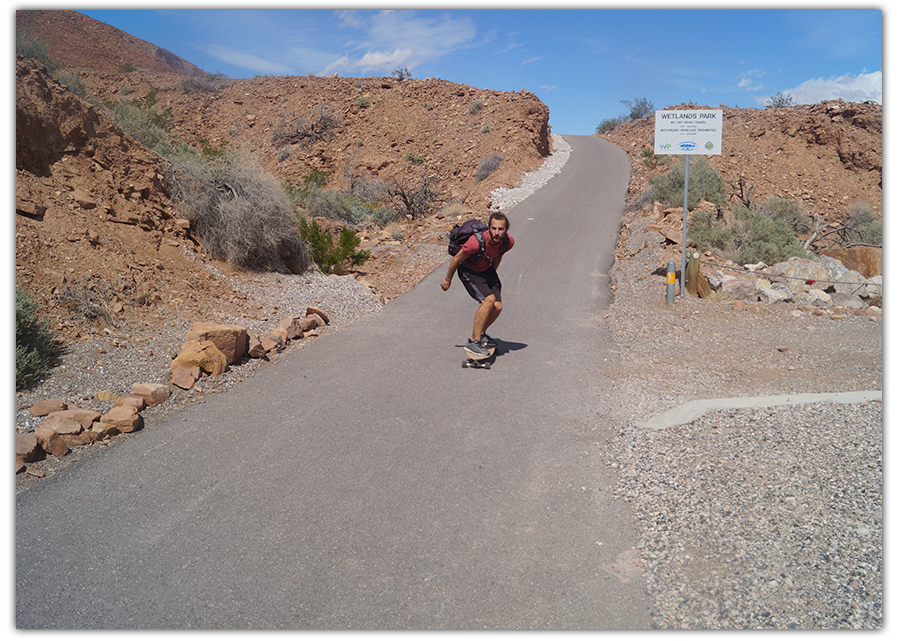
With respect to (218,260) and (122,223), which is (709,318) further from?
(122,223)

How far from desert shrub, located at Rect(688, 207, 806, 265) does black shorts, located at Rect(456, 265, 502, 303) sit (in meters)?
8.53

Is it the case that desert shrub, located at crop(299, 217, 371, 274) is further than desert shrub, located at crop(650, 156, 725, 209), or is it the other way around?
desert shrub, located at crop(650, 156, 725, 209)

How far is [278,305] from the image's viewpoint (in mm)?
8883

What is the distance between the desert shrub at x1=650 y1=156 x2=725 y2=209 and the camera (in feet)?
57.0

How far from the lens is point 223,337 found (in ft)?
19.9

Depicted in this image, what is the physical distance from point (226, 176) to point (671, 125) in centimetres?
840

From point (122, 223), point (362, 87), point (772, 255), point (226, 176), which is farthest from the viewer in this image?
point (362, 87)

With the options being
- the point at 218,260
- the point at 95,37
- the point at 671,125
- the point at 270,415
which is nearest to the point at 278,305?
the point at 218,260

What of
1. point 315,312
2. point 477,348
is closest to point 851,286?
point 477,348

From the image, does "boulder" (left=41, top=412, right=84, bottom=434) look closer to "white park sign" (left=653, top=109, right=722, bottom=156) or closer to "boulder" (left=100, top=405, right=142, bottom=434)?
"boulder" (left=100, top=405, right=142, bottom=434)

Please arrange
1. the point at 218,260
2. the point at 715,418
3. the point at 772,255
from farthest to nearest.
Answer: the point at 772,255 → the point at 218,260 → the point at 715,418

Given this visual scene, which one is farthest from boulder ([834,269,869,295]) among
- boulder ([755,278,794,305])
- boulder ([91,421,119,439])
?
boulder ([91,421,119,439])

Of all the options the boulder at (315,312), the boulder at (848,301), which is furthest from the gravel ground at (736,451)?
the boulder at (848,301)

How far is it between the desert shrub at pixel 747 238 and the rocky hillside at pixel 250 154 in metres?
6.97
